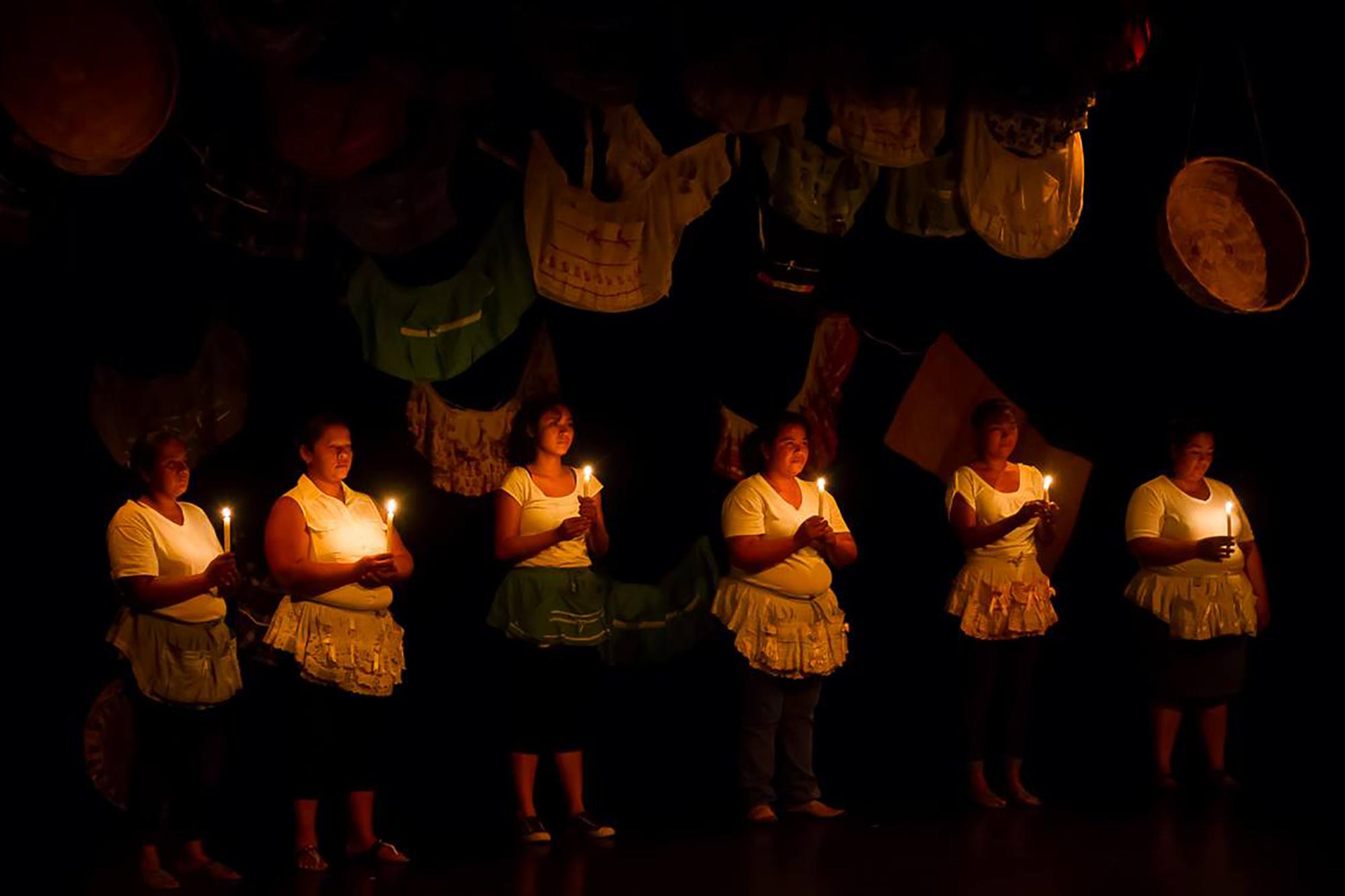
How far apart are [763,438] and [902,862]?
1461 mm

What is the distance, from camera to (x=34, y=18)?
4.07 metres

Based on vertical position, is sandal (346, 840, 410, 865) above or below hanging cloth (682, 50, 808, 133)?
below

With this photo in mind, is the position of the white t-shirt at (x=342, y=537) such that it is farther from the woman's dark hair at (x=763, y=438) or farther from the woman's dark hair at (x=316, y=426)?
the woman's dark hair at (x=763, y=438)

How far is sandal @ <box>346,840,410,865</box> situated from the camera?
14.0ft

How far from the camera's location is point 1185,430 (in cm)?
542

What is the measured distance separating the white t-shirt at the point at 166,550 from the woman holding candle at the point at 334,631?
0.60 ft

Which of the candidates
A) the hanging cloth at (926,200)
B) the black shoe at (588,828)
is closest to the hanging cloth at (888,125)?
the hanging cloth at (926,200)

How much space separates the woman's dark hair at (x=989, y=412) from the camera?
518 centimetres

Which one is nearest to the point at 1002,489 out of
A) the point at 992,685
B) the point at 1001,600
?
the point at 1001,600

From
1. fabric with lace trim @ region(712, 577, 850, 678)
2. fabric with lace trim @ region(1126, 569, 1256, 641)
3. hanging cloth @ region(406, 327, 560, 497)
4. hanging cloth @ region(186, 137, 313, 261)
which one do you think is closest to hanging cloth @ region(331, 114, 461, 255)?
hanging cloth @ region(186, 137, 313, 261)

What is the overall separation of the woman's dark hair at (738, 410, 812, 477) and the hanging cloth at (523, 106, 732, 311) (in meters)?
0.58

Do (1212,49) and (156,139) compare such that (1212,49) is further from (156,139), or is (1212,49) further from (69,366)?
(69,366)

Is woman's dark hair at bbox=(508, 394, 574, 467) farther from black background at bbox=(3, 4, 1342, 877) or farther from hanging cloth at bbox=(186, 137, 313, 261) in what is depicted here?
hanging cloth at bbox=(186, 137, 313, 261)

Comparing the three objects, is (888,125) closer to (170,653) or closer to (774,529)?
(774,529)
